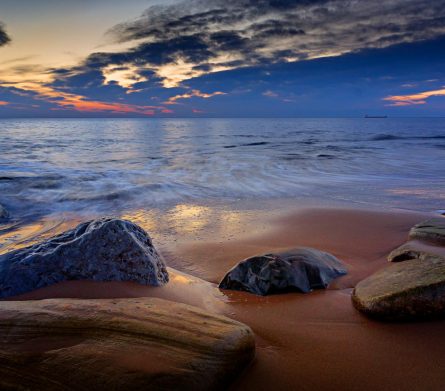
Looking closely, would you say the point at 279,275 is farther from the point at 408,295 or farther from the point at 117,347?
the point at 117,347

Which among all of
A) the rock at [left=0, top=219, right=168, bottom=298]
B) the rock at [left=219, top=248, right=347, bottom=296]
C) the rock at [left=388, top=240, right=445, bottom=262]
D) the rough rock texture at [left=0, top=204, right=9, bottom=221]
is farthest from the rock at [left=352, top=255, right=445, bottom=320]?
the rough rock texture at [left=0, top=204, right=9, bottom=221]

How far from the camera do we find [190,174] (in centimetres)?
1476

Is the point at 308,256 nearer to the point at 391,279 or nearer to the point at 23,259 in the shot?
the point at 391,279

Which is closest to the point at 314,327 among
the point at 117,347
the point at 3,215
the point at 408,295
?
the point at 408,295

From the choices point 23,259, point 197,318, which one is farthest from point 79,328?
point 23,259

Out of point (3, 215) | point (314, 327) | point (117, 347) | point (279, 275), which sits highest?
point (117, 347)

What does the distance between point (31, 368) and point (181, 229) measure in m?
4.61

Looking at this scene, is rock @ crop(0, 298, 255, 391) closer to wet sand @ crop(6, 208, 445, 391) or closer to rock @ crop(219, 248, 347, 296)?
wet sand @ crop(6, 208, 445, 391)

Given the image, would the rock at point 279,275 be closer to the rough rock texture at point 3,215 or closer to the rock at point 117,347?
the rock at point 117,347

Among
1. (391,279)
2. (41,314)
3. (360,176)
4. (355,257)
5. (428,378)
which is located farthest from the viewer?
(360,176)

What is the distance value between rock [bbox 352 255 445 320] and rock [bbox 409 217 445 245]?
1782 millimetres

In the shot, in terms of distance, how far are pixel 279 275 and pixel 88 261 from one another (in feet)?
5.95

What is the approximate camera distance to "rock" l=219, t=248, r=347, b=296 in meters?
3.54

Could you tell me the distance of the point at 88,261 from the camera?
11.8 feet
